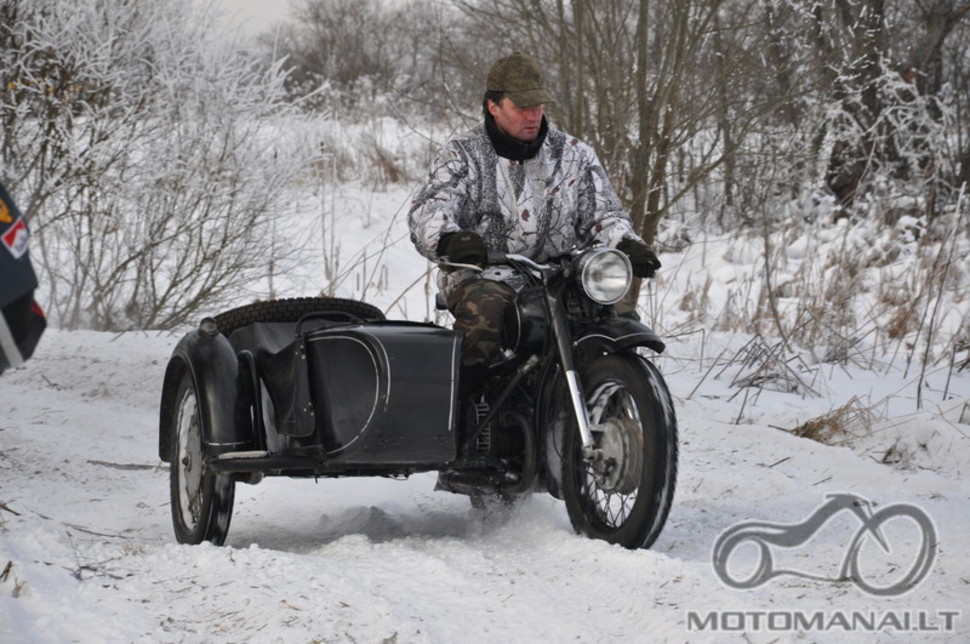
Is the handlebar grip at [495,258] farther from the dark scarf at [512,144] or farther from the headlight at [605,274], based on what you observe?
the dark scarf at [512,144]

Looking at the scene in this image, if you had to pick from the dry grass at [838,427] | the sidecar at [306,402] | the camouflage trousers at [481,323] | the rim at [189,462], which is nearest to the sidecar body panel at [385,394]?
the sidecar at [306,402]

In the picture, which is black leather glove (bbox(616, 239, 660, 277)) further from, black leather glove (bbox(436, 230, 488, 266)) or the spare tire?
the spare tire

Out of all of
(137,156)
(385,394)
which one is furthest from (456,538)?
(137,156)

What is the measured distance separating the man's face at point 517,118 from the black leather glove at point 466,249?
758mm

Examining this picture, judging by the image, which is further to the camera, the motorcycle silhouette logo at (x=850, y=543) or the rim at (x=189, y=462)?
the rim at (x=189, y=462)

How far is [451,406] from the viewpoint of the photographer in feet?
13.5

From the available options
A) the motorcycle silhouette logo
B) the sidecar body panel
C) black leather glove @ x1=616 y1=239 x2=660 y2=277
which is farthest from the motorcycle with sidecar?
the motorcycle silhouette logo

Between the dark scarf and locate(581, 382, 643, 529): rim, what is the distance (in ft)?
3.61

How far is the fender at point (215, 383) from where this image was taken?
167 inches

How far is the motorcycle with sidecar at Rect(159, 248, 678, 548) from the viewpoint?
13.1 ft

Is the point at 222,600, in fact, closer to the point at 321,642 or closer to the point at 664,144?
the point at 321,642

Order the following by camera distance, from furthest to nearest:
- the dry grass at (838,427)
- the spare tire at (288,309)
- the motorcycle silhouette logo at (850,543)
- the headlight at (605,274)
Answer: the dry grass at (838,427)
the spare tire at (288,309)
the headlight at (605,274)
the motorcycle silhouette logo at (850,543)

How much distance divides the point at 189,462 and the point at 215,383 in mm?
431

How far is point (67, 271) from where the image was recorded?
951 centimetres
